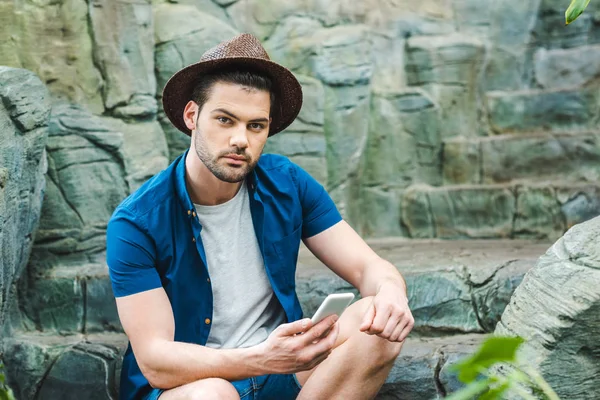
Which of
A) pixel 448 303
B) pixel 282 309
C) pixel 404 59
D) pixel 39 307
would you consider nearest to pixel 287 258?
pixel 282 309

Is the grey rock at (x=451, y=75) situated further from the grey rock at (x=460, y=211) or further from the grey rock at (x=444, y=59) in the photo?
the grey rock at (x=460, y=211)

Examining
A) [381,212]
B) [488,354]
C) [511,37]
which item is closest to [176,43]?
[381,212]

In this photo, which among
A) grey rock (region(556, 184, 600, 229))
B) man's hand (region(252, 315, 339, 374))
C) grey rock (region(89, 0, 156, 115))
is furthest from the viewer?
grey rock (region(556, 184, 600, 229))

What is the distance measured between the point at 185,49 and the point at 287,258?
2.02 m

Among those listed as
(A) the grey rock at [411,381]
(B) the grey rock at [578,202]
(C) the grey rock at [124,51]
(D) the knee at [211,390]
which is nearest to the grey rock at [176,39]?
(C) the grey rock at [124,51]

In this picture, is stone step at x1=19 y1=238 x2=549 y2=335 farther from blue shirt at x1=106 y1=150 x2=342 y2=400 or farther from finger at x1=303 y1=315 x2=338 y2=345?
finger at x1=303 y1=315 x2=338 y2=345

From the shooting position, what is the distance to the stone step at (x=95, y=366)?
133 inches

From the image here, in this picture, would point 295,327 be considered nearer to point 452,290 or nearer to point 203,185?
point 203,185

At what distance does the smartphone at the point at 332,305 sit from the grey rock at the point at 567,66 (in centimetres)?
347

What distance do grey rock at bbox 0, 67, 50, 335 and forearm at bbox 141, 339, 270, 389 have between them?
1.13 metres

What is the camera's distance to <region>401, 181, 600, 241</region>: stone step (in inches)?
182

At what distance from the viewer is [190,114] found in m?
2.71

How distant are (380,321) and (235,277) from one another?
565mm

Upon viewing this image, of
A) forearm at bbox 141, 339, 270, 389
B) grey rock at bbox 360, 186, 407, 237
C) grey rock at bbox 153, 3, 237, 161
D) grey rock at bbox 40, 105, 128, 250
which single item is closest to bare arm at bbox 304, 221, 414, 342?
forearm at bbox 141, 339, 270, 389
